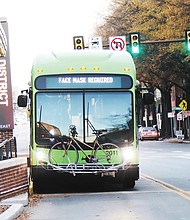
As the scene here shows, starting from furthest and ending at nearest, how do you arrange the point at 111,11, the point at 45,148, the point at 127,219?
the point at 111,11, the point at 45,148, the point at 127,219

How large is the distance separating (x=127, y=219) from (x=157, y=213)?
936 millimetres

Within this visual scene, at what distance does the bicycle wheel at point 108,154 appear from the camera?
15.0 m

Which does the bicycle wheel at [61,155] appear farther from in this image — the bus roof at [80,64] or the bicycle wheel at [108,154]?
the bus roof at [80,64]

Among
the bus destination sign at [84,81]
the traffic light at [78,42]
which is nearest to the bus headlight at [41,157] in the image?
the bus destination sign at [84,81]

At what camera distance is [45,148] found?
1495 cm

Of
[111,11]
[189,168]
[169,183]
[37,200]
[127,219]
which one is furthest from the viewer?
[111,11]

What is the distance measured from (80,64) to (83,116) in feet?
4.54

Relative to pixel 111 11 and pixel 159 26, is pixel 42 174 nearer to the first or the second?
pixel 159 26

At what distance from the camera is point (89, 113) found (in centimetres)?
1526

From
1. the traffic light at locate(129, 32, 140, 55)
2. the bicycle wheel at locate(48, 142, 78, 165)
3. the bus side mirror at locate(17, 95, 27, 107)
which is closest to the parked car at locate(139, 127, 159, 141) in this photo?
the traffic light at locate(129, 32, 140, 55)

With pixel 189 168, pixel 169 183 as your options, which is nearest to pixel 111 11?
pixel 189 168

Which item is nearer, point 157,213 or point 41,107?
point 157,213

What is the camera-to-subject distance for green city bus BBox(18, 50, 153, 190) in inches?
588

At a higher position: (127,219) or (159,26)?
(159,26)
